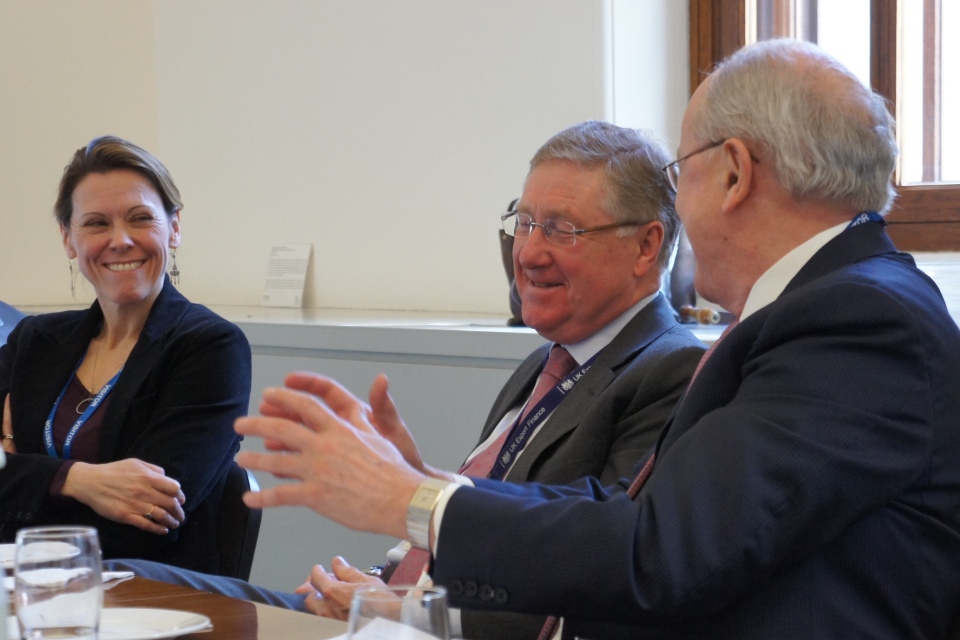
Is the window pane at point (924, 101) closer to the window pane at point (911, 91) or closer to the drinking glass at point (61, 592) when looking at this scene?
the window pane at point (911, 91)

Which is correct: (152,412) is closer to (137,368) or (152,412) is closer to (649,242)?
(137,368)

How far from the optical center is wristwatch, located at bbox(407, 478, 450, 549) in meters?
1.18

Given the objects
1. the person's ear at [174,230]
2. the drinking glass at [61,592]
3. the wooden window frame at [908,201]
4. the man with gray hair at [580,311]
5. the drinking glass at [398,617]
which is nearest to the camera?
the drinking glass at [398,617]

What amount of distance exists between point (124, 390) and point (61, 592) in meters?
1.48

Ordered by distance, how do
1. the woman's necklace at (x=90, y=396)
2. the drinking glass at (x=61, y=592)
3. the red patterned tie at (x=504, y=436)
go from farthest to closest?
Result: 1. the woman's necklace at (x=90, y=396)
2. the red patterned tie at (x=504, y=436)
3. the drinking glass at (x=61, y=592)

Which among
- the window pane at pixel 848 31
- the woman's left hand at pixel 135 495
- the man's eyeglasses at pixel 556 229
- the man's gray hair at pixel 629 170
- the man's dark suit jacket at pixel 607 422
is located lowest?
the woman's left hand at pixel 135 495

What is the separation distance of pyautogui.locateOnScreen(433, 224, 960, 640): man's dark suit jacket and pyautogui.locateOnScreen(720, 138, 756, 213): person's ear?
0.70 ft

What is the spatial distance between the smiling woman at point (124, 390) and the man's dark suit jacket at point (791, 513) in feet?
4.07

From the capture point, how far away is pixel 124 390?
8.07 feet

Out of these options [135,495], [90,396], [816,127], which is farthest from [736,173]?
[90,396]

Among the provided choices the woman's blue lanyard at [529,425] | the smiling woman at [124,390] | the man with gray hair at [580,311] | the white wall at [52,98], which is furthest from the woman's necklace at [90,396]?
the white wall at [52,98]

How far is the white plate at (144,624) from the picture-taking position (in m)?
1.20

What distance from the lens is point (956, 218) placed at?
130 inches

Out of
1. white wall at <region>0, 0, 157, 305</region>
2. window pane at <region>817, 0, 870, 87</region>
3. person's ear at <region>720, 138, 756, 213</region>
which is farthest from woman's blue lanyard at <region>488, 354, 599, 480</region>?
white wall at <region>0, 0, 157, 305</region>
